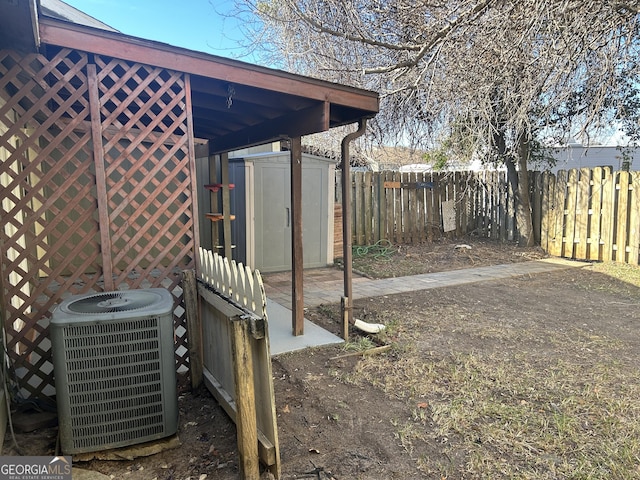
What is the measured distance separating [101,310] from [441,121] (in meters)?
6.75

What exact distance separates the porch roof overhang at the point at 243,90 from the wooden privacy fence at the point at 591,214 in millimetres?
5943

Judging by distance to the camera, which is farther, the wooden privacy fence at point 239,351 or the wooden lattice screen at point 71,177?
the wooden lattice screen at point 71,177

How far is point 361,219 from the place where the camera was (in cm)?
912

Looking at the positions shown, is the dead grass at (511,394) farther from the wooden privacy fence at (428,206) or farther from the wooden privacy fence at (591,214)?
the wooden privacy fence at (428,206)

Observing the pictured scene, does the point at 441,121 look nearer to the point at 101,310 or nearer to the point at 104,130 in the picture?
the point at 104,130

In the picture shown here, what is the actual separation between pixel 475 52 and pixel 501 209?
498 cm

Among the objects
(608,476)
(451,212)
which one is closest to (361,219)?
(451,212)

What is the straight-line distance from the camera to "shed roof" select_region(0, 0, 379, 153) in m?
2.41

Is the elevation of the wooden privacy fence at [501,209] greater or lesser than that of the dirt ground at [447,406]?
greater

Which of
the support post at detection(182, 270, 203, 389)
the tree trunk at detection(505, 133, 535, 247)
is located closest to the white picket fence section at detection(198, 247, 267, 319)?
the support post at detection(182, 270, 203, 389)

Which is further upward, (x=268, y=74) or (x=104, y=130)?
(x=268, y=74)

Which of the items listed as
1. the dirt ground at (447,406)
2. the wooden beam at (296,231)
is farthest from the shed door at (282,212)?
the wooden beam at (296,231)

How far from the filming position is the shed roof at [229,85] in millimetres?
2410

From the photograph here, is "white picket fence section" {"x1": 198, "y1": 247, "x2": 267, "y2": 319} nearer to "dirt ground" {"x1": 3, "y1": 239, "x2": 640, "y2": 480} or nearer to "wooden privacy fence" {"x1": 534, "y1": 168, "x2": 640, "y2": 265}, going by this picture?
A: "dirt ground" {"x1": 3, "y1": 239, "x2": 640, "y2": 480}
